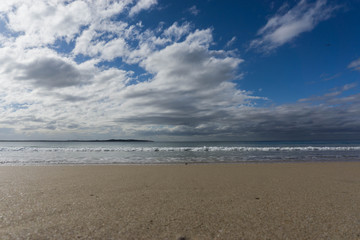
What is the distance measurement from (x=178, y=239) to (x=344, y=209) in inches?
139

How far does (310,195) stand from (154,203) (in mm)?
3898

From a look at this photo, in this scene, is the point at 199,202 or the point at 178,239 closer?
the point at 178,239

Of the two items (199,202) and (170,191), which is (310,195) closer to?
(199,202)

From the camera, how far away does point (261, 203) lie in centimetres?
455

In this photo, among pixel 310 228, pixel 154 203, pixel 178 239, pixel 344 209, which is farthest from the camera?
pixel 154 203

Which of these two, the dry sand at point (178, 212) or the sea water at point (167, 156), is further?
the sea water at point (167, 156)

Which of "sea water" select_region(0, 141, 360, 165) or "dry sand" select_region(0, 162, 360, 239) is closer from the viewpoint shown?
"dry sand" select_region(0, 162, 360, 239)

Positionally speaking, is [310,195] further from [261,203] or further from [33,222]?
[33,222]

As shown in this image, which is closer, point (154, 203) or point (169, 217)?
point (169, 217)

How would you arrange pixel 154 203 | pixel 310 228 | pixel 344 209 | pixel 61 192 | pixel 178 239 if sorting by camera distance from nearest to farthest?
pixel 178 239 < pixel 310 228 < pixel 344 209 < pixel 154 203 < pixel 61 192

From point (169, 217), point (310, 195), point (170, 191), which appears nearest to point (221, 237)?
point (169, 217)

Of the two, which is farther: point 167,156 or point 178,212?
point 167,156

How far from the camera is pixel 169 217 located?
146 inches

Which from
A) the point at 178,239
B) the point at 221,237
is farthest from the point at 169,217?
the point at 221,237
